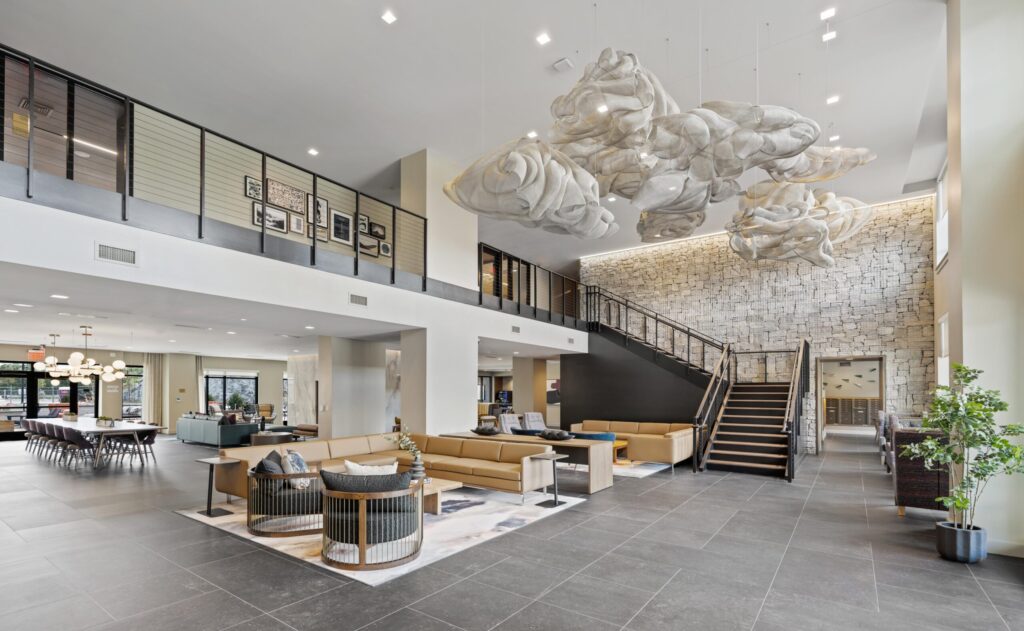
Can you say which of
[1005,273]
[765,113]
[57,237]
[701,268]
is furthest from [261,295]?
[701,268]

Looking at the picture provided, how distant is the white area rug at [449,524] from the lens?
199 inches

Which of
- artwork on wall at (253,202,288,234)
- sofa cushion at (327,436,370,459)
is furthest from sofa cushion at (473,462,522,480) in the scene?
artwork on wall at (253,202,288,234)

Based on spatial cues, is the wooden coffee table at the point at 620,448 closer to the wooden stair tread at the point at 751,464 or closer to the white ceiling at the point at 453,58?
the wooden stair tread at the point at 751,464

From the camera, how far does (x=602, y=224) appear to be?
554 cm

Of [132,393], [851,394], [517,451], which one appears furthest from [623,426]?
[132,393]

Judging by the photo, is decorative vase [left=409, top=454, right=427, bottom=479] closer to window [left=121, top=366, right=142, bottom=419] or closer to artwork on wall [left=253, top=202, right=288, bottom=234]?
artwork on wall [left=253, top=202, right=288, bottom=234]

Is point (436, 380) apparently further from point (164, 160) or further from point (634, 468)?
point (164, 160)

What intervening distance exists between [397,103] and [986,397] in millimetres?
7992

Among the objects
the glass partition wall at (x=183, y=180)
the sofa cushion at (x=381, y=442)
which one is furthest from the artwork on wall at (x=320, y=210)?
the sofa cushion at (x=381, y=442)

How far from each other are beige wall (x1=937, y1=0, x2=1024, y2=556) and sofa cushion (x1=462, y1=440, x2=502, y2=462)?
18.7 ft

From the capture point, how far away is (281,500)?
5.84 meters

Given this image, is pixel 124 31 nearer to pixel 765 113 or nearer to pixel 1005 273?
pixel 765 113

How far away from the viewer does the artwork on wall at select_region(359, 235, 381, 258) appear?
36.7ft

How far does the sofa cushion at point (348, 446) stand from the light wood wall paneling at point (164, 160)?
434 cm
